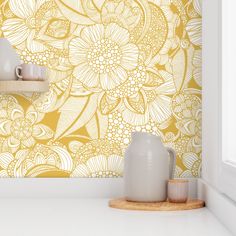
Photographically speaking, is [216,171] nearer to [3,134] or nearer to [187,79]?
[187,79]

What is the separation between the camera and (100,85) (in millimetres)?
2053

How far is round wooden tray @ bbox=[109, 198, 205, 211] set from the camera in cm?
168

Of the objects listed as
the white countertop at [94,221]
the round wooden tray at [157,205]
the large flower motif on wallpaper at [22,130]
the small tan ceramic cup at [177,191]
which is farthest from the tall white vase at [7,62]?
the small tan ceramic cup at [177,191]

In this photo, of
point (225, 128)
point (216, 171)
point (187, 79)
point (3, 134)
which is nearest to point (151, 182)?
point (216, 171)

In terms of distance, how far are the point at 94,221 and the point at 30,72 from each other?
697mm

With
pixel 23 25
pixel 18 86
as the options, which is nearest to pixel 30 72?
pixel 18 86

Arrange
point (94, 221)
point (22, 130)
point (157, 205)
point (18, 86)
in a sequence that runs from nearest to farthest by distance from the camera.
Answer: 1. point (94, 221)
2. point (157, 205)
3. point (18, 86)
4. point (22, 130)

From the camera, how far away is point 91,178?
79.5 inches

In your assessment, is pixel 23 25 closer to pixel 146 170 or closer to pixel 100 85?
pixel 100 85

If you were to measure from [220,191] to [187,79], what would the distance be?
58 cm

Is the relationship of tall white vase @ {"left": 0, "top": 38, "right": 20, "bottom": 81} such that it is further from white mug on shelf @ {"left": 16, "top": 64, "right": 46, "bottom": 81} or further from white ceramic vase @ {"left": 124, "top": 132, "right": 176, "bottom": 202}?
white ceramic vase @ {"left": 124, "top": 132, "right": 176, "bottom": 202}

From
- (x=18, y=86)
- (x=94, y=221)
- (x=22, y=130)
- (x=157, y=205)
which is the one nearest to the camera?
(x=94, y=221)

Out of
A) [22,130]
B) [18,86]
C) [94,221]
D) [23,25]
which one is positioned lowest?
[94,221]

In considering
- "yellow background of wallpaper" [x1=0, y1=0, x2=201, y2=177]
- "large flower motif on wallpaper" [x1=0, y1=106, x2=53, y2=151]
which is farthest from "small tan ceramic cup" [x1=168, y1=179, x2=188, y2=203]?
"large flower motif on wallpaper" [x1=0, y1=106, x2=53, y2=151]
